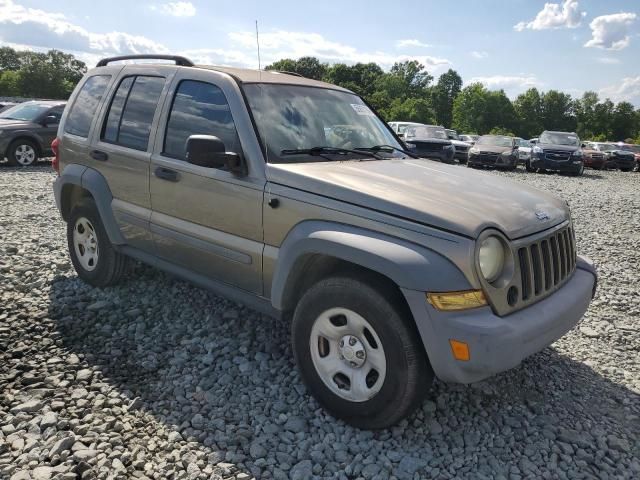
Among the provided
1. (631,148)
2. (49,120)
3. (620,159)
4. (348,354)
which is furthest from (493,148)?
Answer: (348,354)

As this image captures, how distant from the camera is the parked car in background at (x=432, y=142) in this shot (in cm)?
1730

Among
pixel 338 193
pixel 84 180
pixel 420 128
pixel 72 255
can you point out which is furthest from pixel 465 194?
pixel 420 128

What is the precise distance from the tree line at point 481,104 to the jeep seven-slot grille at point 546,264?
80.1 metres

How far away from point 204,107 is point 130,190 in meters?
0.99

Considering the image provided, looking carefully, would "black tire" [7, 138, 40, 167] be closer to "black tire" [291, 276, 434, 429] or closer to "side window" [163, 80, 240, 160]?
"side window" [163, 80, 240, 160]

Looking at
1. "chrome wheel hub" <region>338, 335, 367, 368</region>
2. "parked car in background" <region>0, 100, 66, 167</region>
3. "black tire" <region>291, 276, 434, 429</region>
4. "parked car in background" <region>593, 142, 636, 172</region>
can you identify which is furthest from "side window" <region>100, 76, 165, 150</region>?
"parked car in background" <region>593, 142, 636, 172</region>

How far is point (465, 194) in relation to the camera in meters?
2.93

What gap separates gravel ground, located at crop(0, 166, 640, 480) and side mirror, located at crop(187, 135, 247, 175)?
4.34 ft

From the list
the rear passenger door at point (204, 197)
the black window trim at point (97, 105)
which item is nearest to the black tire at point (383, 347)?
the rear passenger door at point (204, 197)

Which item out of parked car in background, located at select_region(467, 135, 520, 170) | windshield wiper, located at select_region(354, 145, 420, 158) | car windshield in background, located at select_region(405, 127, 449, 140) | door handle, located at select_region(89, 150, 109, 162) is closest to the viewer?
windshield wiper, located at select_region(354, 145, 420, 158)

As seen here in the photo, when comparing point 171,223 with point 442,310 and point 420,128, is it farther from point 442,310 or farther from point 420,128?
point 420,128

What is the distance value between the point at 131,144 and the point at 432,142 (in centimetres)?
1487

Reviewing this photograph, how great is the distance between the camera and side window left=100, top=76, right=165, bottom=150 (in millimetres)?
3910

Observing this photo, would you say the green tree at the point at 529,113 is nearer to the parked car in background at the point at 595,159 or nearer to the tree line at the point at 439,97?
the tree line at the point at 439,97
